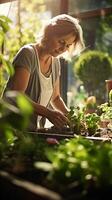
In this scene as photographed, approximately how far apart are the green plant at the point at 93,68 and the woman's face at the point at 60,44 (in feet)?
17.1

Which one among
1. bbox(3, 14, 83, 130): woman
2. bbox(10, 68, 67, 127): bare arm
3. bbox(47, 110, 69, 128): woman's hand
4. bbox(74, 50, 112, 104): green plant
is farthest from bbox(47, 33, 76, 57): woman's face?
bbox(74, 50, 112, 104): green plant

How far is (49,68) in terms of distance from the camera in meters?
2.49

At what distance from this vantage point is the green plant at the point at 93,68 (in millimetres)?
7656

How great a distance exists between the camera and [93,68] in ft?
25.3

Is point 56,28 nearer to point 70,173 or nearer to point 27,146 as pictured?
point 27,146

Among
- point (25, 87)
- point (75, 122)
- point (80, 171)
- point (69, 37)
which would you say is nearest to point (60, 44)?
point (69, 37)

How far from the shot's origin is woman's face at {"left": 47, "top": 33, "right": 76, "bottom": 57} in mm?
2271

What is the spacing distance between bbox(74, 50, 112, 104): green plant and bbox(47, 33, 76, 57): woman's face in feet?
17.1

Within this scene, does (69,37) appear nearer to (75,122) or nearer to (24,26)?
(75,122)

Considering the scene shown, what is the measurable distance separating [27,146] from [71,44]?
136 centimetres

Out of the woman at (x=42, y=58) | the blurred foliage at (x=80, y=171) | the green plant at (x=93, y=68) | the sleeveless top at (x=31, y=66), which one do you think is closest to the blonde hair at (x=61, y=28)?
the woman at (x=42, y=58)

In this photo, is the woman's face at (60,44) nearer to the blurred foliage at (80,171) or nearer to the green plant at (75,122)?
the green plant at (75,122)

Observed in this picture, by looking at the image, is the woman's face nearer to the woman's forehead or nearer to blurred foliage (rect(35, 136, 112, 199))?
the woman's forehead

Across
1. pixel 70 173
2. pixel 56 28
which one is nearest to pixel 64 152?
pixel 70 173
